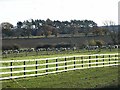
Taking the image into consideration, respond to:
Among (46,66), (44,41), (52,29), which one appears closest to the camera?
(46,66)

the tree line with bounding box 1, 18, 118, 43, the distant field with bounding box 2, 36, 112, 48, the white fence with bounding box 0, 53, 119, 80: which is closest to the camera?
the white fence with bounding box 0, 53, 119, 80

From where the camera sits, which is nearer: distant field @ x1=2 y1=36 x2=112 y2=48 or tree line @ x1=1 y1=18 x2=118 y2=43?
distant field @ x1=2 y1=36 x2=112 y2=48

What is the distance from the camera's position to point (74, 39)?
107 m

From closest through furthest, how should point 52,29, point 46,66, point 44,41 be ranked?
point 46,66
point 44,41
point 52,29

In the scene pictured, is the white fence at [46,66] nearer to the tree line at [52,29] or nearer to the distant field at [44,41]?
the distant field at [44,41]

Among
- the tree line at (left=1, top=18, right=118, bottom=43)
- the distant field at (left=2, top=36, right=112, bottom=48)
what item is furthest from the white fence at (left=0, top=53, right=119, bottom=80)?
the tree line at (left=1, top=18, right=118, bottom=43)

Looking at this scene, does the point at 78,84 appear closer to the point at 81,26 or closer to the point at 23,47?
the point at 23,47

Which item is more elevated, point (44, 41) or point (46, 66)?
point (46, 66)

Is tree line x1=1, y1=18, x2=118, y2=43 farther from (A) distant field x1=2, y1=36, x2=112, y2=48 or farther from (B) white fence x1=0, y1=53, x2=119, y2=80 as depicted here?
(B) white fence x1=0, y1=53, x2=119, y2=80

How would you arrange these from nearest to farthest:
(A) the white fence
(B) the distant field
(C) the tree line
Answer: (A) the white fence < (B) the distant field < (C) the tree line

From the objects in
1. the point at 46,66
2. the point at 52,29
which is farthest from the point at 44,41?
the point at 46,66

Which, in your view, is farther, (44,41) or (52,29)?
(52,29)

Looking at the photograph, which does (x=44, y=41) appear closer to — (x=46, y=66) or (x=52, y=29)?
(x=52, y=29)

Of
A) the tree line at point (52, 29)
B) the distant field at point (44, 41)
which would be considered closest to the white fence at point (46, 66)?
the distant field at point (44, 41)
